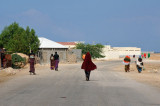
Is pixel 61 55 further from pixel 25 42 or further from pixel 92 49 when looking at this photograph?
pixel 92 49

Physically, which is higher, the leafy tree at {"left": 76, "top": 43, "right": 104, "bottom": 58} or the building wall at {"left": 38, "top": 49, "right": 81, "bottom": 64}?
the leafy tree at {"left": 76, "top": 43, "right": 104, "bottom": 58}

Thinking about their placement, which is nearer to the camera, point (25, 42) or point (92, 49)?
point (25, 42)

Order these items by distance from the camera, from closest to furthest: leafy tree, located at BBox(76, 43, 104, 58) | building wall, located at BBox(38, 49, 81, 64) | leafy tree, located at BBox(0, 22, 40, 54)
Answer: leafy tree, located at BBox(0, 22, 40, 54) → building wall, located at BBox(38, 49, 81, 64) → leafy tree, located at BBox(76, 43, 104, 58)

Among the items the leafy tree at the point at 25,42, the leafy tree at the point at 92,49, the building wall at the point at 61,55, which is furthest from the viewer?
the leafy tree at the point at 92,49

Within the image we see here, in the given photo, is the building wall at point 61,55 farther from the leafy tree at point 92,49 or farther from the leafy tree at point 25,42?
the leafy tree at point 92,49

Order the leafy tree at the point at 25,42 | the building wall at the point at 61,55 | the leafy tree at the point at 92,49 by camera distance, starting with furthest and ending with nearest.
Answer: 1. the leafy tree at the point at 92,49
2. the building wall at the point at 61,55
3. the leafy tree at the point at 25,42

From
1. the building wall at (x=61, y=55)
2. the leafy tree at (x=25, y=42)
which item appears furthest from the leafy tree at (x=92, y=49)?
the leafy tree at (x=25, y=42)

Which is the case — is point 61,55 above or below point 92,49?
below

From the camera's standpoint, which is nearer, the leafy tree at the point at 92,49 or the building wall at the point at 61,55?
the building wall at the point at 61,55

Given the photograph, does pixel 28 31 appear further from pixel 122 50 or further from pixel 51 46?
pixel 122 50

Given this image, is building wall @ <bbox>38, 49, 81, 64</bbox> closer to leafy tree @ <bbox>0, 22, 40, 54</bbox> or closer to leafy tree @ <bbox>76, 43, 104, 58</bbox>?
leafy tree @ <bbox>0, 22, 40, 54</bbox>

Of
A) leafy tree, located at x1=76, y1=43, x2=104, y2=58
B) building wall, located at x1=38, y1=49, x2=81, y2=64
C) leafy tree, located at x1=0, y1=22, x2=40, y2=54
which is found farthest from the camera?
leafy tree, located at x1=76, y1=43, x2=104, y2=58

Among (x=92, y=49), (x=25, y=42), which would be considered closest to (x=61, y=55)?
(x=25, y=42)

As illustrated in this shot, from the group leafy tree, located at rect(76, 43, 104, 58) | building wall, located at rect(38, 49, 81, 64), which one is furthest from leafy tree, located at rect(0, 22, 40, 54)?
leafy tree, located at rect(76, 43, 104, 58)
